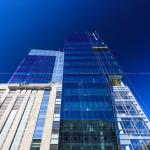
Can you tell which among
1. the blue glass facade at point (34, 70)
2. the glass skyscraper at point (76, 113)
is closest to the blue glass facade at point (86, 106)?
the glass skyscraper at point (76, 113)

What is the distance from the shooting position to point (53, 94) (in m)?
69.9

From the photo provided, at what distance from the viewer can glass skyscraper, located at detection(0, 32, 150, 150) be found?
47.4 metres

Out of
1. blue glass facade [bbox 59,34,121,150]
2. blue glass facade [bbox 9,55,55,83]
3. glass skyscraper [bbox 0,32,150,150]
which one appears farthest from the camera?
blue glass facade [bbox 9,55,55,83]

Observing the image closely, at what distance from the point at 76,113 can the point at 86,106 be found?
3.67 meters

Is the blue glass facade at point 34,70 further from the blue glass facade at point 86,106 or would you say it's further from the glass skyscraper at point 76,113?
the blue glass facade at point 86,106

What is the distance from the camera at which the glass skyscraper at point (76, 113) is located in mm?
47406

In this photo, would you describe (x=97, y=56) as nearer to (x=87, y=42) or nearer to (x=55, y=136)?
(x=87, y=42)

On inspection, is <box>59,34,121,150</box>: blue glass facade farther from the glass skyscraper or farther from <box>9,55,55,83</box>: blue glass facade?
<box>9,55,55,83</box>: blue glass facade

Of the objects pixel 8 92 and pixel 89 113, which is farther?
pixel 8 92

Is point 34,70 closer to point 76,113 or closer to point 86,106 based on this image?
point 86,106

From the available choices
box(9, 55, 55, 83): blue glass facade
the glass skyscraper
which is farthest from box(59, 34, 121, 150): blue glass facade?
box(9, 55, 55, 83): blue glass facade

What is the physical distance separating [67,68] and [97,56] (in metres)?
17.7

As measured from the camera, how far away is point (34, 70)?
112 meters

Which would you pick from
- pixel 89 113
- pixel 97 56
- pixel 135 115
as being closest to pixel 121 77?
pixel 97 56
